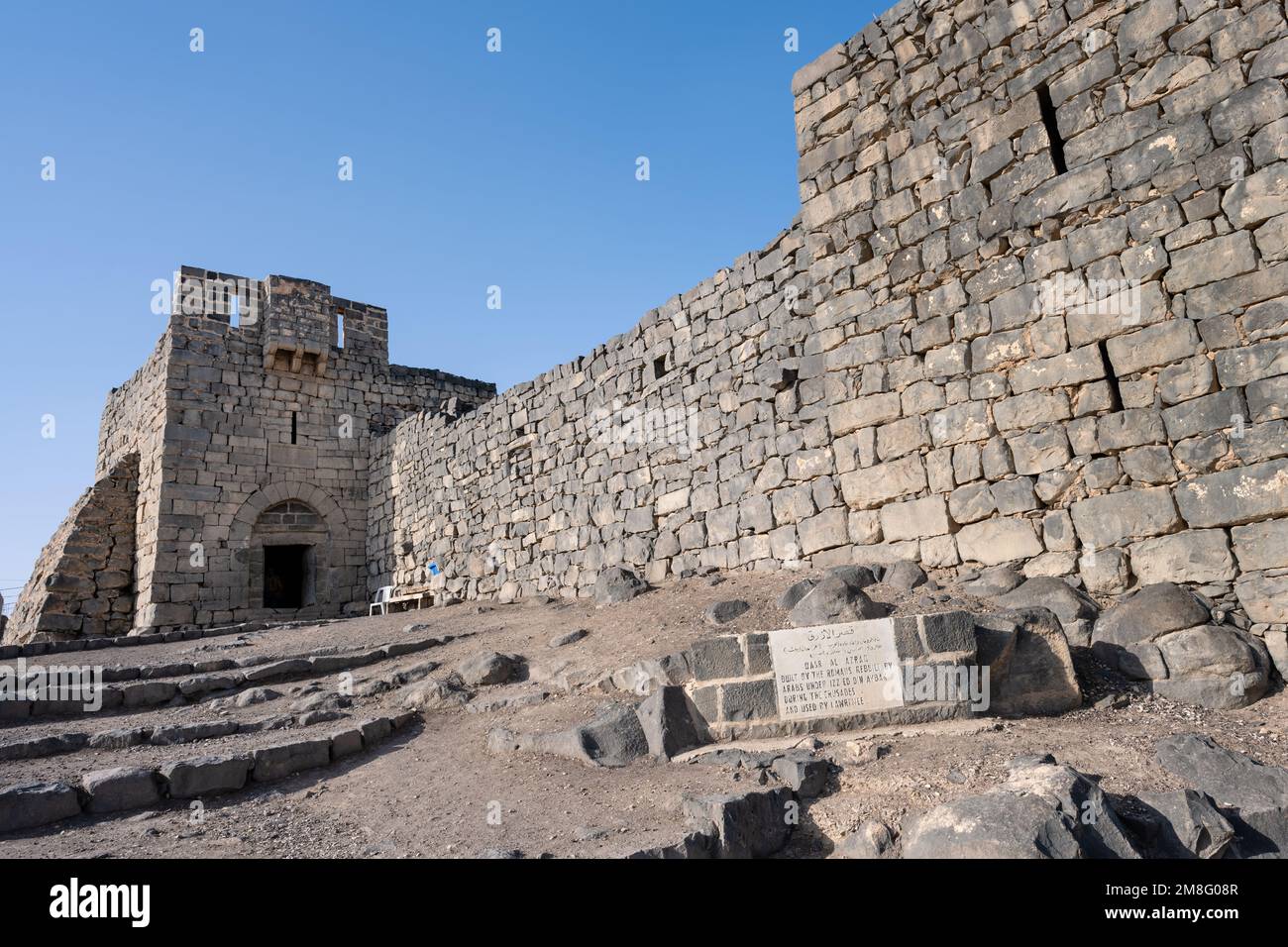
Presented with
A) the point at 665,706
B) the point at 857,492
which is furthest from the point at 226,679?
the point at 857,492

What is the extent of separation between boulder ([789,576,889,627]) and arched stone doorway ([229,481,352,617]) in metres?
12.1

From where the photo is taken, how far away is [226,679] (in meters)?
7.25

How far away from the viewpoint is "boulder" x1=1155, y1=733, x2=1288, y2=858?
334 cm

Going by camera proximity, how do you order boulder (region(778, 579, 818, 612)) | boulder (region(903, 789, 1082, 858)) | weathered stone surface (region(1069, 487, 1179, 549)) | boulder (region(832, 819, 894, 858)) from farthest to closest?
1. boulder (region(778, 579, 818, 612))
2. weathered stone surface (region(1069, 487, 1179, 549))
3. boulder (region(832, 819, 894, 858))
4. boulder (region(903, 789, 1082, 858))

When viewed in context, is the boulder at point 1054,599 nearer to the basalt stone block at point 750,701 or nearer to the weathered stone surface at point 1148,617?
the weathered stone surface at point 1148,617

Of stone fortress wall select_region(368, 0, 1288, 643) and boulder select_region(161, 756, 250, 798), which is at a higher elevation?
stone fortress wall select_region(368, 0, 1288, 643)

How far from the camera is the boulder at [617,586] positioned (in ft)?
28.7

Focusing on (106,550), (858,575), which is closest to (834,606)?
(858,575)

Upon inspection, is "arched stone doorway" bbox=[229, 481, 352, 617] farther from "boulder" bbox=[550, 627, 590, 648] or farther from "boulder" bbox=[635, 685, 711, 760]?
"boulder" bbox=[635, 685, 711, 760]

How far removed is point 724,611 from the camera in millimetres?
6777

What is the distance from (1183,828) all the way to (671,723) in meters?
2.62

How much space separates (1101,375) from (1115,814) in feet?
11.2

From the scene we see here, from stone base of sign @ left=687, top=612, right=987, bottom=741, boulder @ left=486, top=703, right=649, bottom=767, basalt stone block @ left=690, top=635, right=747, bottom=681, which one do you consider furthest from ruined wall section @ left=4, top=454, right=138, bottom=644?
stone base of sign @ left=687, top=612, right=987, bottom=741

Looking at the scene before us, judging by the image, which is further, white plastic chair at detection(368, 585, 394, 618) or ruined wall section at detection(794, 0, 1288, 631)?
white plastic chair at detection(368, 585, 394, 618)
